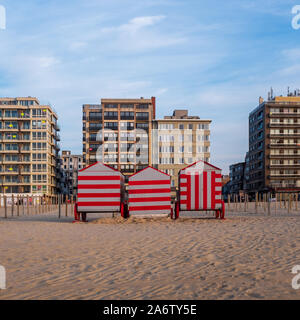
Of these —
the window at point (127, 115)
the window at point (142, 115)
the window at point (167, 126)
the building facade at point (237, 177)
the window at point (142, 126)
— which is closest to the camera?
the window at point (167, 126)

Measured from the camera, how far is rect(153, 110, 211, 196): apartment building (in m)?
97.7

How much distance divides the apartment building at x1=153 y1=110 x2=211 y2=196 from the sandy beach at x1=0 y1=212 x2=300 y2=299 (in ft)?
281

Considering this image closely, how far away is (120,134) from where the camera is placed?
100 meters

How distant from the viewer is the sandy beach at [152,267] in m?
5.68

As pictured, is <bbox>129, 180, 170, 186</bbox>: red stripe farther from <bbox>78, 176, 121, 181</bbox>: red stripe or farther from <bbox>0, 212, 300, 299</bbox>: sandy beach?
<bbox>0, 212, 300, 299</bbox>: sandy beach

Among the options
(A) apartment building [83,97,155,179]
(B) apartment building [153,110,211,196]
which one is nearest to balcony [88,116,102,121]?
(A) apartment building [83,97,155,179]

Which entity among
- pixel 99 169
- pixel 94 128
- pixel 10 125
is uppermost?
pixel 10 125

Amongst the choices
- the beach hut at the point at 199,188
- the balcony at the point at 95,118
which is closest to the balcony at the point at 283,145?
the balcony at the point at 95,118

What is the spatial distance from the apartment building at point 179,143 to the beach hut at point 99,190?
76561mm

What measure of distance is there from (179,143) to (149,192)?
3113 inches

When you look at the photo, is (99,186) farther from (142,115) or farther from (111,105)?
(111,105)

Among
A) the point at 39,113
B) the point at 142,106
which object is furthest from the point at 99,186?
the point at 39,113

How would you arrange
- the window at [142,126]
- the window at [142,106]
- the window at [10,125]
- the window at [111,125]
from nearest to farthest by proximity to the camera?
the window at [10,125]
the window at [142,126]
the window at [111,125]
the window at [142,106]

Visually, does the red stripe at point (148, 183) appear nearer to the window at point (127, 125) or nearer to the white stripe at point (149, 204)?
the white stripe at point (149, 204)
